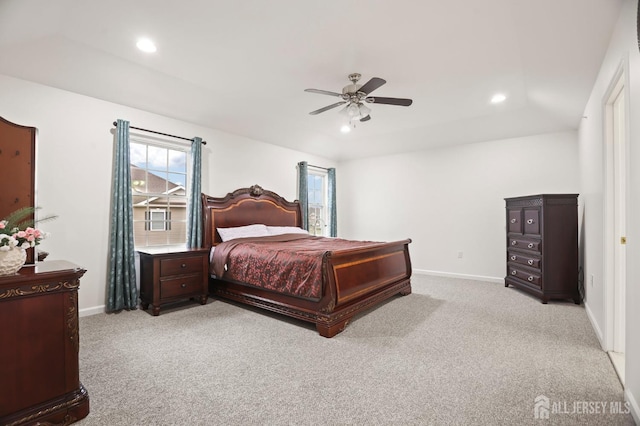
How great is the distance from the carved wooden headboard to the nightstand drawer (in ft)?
2.71

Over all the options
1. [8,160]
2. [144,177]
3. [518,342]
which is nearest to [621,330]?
[518,342]

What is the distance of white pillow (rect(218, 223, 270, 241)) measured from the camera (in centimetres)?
473

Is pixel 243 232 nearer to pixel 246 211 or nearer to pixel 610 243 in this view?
pixel 246 211

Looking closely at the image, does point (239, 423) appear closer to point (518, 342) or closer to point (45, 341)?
point (45, 341)

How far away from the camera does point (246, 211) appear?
534 cm

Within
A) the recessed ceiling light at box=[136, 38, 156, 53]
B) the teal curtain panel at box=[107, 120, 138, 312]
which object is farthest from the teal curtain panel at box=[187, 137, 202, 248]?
the recessed ceiling light at box=[136, 38, 156, 53]

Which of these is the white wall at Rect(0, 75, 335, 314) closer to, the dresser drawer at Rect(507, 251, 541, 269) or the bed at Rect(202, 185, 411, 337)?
the bed at Rect(202, 185, 411, 337)

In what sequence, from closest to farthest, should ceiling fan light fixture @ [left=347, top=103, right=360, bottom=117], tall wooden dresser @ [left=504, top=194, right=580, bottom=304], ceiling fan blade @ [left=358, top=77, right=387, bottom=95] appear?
ceiling fan blade @ [left=358, top=77, right=387, bottom=95], ceiling fan light fixture @ [left=347, top=103, right=360, bottom=117], tall wooden dresser @ [left=504, top=194, right=580, bottom=304]

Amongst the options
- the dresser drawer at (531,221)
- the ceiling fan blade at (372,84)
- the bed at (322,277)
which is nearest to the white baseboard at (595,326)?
the dresser drawer at (531,221)

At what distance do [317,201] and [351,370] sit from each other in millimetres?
5133

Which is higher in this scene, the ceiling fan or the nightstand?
the ceiling fan

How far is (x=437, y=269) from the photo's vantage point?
19.9ft

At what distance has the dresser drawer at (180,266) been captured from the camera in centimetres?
372

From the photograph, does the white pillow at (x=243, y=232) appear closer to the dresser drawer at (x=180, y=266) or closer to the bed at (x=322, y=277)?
the bed at (x=322, y=277)
